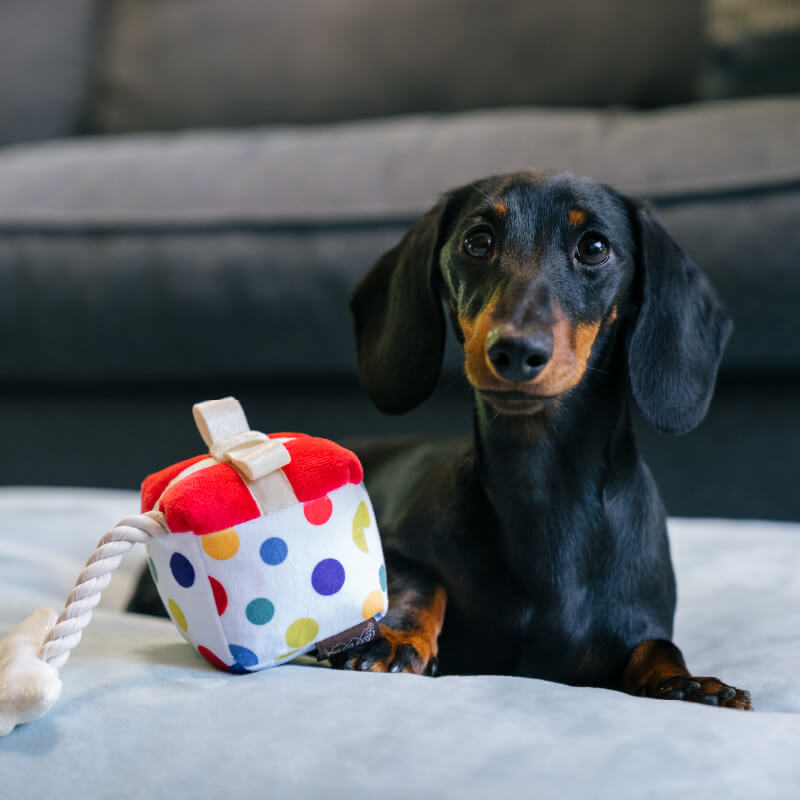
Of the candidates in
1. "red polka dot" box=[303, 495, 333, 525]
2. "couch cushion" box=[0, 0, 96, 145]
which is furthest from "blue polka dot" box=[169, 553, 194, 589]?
"couch cushion" box=[0, 0, 96, 145]

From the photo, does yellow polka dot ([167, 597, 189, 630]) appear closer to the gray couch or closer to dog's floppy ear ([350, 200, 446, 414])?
dog's floppy ear ([350, 200, 446, 414])

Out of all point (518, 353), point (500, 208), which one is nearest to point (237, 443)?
point (518, 353)

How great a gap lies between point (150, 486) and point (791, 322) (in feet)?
3.71

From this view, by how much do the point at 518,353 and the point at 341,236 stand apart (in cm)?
100

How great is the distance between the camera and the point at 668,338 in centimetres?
100

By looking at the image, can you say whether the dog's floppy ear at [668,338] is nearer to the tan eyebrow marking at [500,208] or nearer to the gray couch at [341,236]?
the tan eyebrow marking at [500,208]

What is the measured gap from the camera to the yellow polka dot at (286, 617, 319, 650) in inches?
30.8

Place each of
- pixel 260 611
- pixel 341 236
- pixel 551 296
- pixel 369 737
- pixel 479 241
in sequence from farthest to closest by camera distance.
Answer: pixel 341 236, pixel 479 241, pixel 551 296, pixel 260 611, pixel 369 737

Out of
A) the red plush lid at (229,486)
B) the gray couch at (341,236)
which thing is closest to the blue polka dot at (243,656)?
the red plush lid at (229,486)

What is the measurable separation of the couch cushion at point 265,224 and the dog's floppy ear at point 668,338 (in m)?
0.62

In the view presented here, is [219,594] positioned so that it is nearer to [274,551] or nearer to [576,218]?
[274,551]

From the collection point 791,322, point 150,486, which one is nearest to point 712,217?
point 791,322

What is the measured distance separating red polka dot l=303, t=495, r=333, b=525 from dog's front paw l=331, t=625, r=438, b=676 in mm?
140

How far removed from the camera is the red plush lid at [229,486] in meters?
0.75
